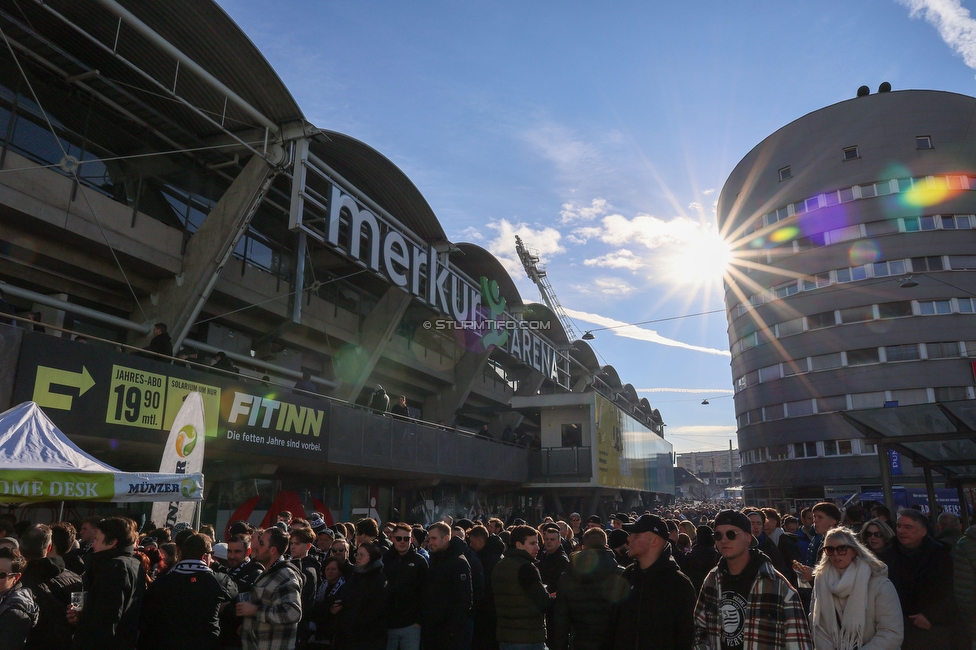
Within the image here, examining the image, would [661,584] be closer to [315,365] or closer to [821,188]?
[315,365]

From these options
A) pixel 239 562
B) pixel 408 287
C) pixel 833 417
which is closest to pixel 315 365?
pixel 408 287

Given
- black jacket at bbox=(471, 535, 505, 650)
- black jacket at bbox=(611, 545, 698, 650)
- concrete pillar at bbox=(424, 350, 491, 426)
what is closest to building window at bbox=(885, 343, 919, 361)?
concrete pillar at bbox=(424, 350, 491, 426)

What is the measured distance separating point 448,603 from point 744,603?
3.25 metres

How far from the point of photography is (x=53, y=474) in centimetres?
634

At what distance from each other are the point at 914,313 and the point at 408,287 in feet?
110

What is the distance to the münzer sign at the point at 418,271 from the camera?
1705 cm

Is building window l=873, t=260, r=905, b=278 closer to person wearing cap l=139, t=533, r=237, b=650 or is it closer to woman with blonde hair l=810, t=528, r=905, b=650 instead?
woman with blonde hair l=810, t=528, r=905, b=650

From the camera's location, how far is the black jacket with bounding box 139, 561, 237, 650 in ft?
15.9

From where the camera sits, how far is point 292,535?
6.45m

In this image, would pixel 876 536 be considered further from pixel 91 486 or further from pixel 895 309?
pixel 895 309

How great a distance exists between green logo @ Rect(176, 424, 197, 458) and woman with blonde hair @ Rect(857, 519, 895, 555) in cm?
922

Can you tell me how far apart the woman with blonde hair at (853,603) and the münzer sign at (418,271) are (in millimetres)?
13531

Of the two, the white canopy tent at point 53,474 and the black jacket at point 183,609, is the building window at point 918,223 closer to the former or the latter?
the white canopy tent at point 53,474

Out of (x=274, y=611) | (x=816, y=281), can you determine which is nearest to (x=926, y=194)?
(x=816, y=281)
